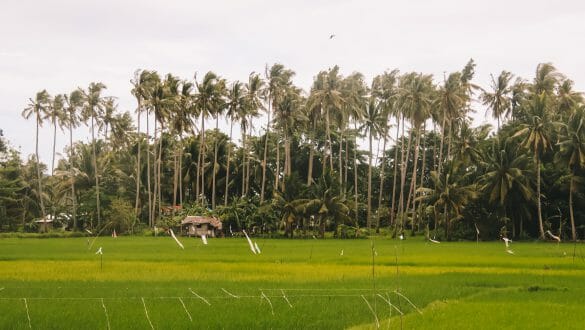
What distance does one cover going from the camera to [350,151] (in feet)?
A: 198

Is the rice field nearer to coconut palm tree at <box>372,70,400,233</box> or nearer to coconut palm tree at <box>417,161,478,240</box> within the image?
coconut palm tree at <box>417,161,478,240</box>

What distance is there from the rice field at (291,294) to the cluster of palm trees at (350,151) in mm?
19831

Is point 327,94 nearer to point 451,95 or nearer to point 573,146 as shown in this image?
point 451,95

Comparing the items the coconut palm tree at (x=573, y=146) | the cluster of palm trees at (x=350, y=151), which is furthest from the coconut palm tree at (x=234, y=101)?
the coconut palm tree at (x=573, y=146)

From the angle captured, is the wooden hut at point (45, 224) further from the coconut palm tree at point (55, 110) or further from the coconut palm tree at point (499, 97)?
the coconut palm tree at point (499, 97)

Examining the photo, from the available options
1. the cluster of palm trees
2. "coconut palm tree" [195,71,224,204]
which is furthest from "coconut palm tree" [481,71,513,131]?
"coconut palm tree" [195,71,224,204]

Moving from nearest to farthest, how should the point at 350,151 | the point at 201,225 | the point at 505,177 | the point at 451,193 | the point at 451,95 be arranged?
the point at 451,193, the point at 505,177, the point at 451,95, the point at 201,225, the point at 350,151

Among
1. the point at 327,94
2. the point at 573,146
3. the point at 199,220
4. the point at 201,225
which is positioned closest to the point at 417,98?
the point at 327,94

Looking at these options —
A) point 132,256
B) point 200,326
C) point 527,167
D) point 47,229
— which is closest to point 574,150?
point 527,167

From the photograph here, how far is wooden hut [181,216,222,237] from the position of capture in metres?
46.5

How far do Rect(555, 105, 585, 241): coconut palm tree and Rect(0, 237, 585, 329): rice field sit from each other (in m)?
Result: 18.2

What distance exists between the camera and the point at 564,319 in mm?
10195

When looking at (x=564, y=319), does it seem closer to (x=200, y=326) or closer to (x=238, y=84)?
(x=200, y=326)

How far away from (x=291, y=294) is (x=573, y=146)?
31376mm
